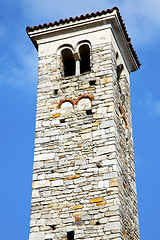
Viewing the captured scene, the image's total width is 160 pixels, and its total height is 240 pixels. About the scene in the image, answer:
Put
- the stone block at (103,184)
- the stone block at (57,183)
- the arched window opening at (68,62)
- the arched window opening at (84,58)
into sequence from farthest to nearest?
1. the arched window opening at (68,62)
2. the arched window opening at (84,58)
3. the stone block at (57,183)
4. the stone block at (103,184)

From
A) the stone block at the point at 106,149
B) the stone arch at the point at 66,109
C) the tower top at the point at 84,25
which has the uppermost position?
the tower top at the point at 84,25

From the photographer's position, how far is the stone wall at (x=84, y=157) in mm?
12391

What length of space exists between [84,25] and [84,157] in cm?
445

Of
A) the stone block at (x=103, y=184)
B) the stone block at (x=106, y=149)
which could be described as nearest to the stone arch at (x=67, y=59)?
the stone block at (x=106, y=149)

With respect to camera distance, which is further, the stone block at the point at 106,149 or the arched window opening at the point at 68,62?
the arched window opening at the point at 68,62

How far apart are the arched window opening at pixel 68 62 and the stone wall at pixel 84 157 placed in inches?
15.9

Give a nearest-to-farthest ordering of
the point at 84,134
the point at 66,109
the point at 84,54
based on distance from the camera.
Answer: the point at 84,134
the point at 66,109
the point at 84,54

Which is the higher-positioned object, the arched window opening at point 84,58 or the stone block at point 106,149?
the arched window opening at point 84,58

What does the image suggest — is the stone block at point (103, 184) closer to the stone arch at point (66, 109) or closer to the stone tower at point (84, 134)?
the stone tower at point (84, 134)

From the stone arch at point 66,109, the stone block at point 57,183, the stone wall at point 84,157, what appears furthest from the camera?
the stone arch at point 66,109

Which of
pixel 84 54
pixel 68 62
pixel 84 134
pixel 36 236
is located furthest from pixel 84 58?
pixel 36 236

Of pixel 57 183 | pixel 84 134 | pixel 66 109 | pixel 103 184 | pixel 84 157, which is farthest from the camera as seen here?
pixel 66 109

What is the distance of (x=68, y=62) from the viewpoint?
52.7 feet

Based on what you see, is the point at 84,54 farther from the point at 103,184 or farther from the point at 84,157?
the point at 103,184
